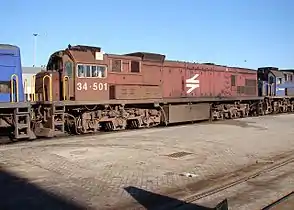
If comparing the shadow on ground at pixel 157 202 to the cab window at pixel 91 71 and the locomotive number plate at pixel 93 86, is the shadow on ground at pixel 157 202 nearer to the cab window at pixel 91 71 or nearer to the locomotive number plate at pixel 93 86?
the locomotive number plate at pixel 93 86

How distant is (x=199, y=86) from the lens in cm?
2336

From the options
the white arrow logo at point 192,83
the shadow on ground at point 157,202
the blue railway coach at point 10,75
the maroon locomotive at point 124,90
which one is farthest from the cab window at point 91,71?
the shadow on ground at point 157,202

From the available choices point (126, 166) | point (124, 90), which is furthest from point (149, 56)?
point (126, 166)

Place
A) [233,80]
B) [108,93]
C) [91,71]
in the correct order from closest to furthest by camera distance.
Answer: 1. [91,71]
2. [108,93]
3. [233,80]

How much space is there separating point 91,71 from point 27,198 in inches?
421

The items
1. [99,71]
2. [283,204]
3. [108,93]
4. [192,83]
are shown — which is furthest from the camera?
[192,83]

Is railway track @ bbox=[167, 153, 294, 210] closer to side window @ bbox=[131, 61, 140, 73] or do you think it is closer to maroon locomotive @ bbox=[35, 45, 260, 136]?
maroon locomotive @ bbox=[35, 45, 260, 136]

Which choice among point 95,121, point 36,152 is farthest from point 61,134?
point 36,152

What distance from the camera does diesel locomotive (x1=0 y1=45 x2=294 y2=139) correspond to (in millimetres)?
14141

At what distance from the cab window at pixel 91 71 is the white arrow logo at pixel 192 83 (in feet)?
22.4

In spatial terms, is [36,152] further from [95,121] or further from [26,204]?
[95,121]

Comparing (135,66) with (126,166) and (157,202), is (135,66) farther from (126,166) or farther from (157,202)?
(157,202)

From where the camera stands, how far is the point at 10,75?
14.0 meters

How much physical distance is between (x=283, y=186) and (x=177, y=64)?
14721mm
